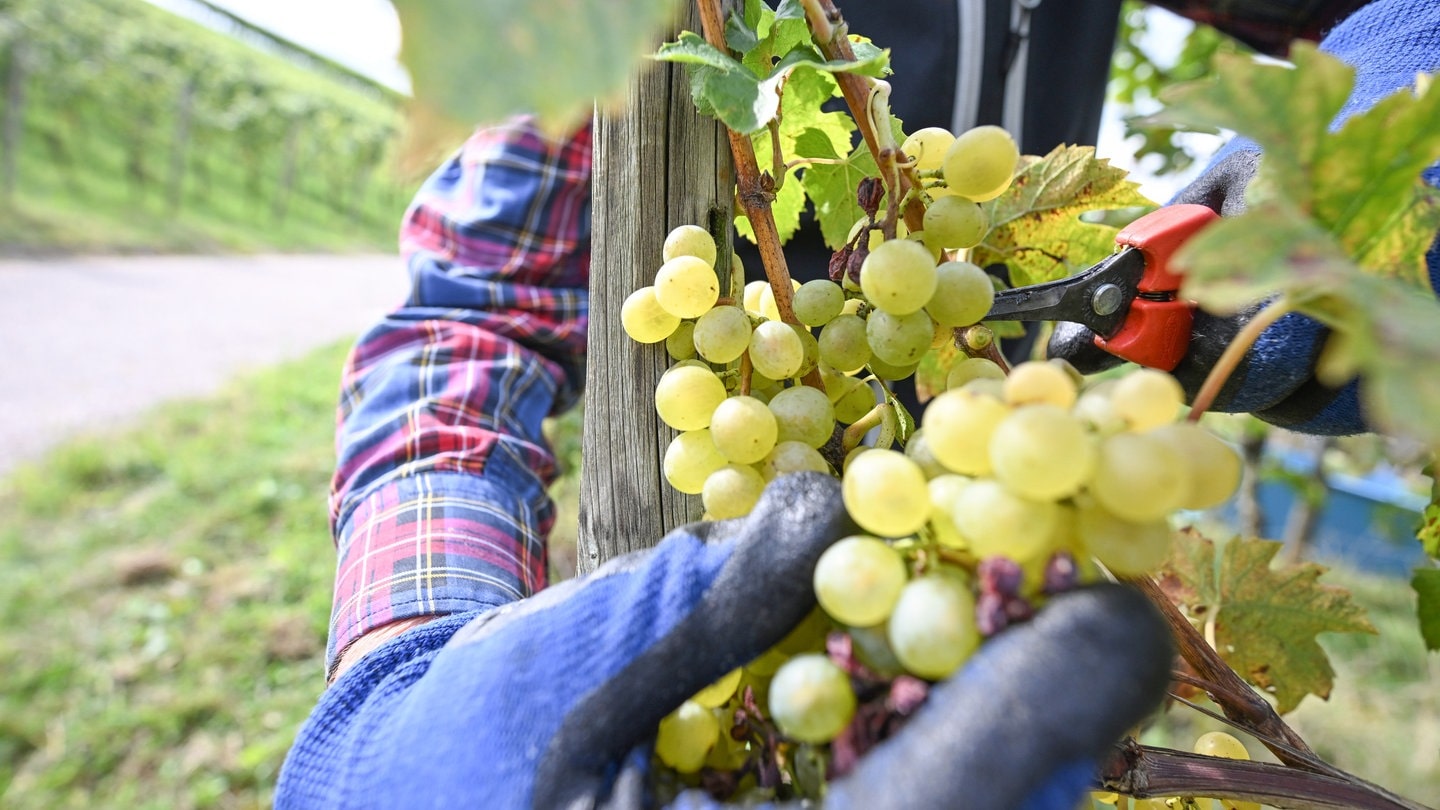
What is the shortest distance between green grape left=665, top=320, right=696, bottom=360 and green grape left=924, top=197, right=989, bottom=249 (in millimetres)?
184

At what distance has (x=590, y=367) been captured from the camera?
730mm

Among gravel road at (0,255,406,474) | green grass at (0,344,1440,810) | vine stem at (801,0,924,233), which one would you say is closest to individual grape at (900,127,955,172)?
vine stem at (801,0,924,233)

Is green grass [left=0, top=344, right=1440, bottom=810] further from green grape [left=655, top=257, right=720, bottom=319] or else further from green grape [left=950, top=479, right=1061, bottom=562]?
green grape [left=950, top=479, right=1061, bottom=562]

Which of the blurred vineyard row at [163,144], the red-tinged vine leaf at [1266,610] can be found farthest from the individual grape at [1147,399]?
the blurred vineyard row at [163,144]

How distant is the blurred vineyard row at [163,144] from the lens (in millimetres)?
10664

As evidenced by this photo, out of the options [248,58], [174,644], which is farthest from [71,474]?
[248,58]

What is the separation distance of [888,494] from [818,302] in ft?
0.70

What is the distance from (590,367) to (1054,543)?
43 cm

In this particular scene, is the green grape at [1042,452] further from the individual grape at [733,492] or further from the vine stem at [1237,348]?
the individual grape at [733,492]

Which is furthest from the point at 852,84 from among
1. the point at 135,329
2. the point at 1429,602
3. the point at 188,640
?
the point at 135,329

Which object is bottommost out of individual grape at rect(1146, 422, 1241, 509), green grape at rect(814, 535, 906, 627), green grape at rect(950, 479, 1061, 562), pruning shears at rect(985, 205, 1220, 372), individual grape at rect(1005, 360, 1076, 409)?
green grape at rect(814, 535, 906, 627)

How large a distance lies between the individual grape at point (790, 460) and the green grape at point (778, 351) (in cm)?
5

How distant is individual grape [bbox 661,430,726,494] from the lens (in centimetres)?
60

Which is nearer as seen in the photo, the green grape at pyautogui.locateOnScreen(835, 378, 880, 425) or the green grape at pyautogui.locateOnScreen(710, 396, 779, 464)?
the green grape at pyautogui.locateOnScreen(710, 396, 779, 464)
